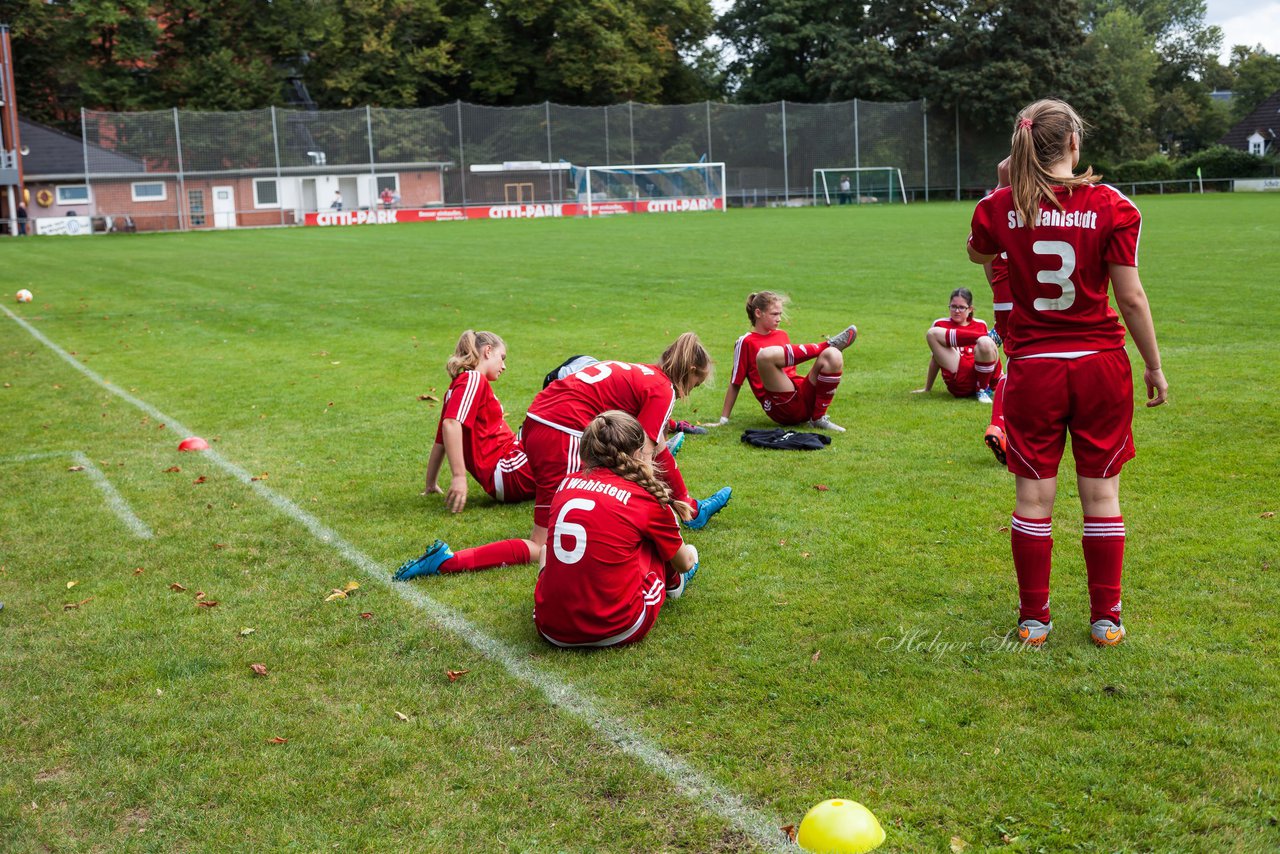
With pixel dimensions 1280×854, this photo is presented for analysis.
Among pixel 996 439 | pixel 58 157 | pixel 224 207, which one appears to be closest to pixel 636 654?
pixel 996 439

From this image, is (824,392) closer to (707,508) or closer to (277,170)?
(707,508)

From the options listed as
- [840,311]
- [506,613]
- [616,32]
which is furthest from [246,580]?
[616,32]

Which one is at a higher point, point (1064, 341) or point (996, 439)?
point (1064, 341)

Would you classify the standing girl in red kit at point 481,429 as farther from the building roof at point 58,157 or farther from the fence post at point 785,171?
the fence post at point 785,171

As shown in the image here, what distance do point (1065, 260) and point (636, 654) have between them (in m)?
2.22

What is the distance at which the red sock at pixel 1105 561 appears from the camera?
4.39m

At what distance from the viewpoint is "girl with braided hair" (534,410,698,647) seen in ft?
14.8

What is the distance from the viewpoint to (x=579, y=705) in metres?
4.13

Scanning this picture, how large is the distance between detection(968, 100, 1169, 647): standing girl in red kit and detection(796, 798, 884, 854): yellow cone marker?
1597 millimetres

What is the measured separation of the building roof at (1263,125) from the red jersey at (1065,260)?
70346 mm

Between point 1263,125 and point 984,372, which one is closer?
point 984,372

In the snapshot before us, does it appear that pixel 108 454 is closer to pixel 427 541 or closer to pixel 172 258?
pixel 427 541

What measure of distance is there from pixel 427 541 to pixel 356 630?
130cm

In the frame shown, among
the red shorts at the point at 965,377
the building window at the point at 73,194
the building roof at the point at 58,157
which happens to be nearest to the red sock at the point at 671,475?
the red shorts at the point at 965,377
